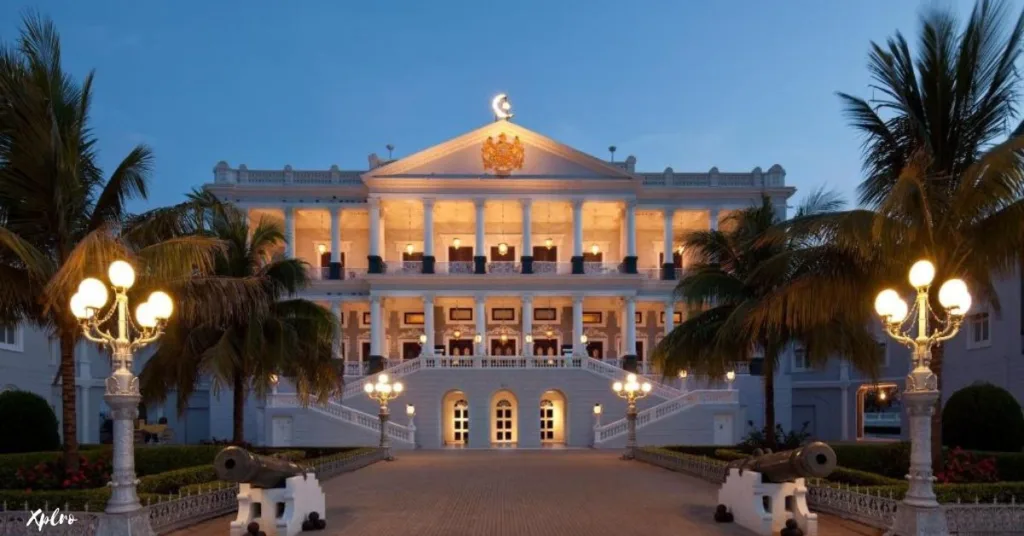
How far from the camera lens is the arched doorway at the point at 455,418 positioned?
36625 millimetres

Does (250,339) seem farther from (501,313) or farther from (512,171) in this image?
(501,313)

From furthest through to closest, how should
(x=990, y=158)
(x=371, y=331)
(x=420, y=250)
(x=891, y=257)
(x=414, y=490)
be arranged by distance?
1. (x=420, y=250)
2. (x=371, y=331)
3. (x=414, y=490)
4. (x=891, y=257)
5. (x=990, y=158)

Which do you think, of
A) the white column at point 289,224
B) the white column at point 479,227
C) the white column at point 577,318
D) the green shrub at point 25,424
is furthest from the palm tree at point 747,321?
the white column at point 289,224

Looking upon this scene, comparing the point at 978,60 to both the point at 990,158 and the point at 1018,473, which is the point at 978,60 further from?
the point at 1018,473

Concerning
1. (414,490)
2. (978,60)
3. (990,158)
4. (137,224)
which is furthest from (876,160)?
(137,224)

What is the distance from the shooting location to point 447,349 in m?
45.8

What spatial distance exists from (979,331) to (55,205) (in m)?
28.5

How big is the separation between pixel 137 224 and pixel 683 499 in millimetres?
11926

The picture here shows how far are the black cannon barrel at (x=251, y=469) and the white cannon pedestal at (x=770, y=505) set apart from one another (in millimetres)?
7073

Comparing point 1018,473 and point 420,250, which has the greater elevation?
point 420,250

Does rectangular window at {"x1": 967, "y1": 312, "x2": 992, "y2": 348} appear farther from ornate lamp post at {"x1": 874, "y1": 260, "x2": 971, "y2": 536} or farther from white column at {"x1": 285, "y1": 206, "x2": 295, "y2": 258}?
white column at {"x1": 285, "y1": 206, "x2": 295, "y2": 258}

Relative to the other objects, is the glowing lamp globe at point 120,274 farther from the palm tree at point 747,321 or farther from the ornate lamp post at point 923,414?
the palm tree at point 747,321

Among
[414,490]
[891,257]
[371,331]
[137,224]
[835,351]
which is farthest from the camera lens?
[371,331]

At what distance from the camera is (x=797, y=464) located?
36.6 ft
